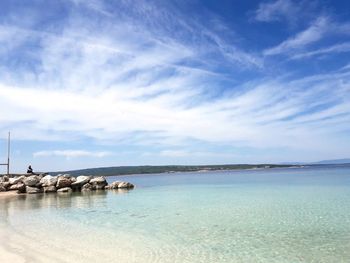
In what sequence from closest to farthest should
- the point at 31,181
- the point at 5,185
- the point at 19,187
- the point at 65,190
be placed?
the point at 19,187 < the point at 5,185 < the point at 31,181 < the point at 65,190

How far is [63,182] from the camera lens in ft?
145

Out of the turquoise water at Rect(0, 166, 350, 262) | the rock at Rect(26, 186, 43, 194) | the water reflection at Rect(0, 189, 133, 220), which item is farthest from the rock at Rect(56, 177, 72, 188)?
the turquoise water at Rect(0, 166, 350, 262)

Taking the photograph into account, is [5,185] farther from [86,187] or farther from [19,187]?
[86,187]

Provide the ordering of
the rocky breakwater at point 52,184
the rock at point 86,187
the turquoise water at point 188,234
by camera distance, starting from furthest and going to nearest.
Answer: the rock at point 86,187 → the rocky breakwater at point 52,184 → the turquoise water at point 188,234

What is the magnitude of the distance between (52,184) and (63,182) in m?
1.30

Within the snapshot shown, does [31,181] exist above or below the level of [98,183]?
above

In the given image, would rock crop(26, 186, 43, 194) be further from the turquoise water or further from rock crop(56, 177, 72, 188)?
the turquoise water

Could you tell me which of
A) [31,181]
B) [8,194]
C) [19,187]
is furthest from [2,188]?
[8,194]

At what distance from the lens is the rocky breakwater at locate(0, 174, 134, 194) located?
41.6 meters

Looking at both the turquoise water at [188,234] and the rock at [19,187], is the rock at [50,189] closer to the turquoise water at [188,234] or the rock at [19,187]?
the rock at [19,187]

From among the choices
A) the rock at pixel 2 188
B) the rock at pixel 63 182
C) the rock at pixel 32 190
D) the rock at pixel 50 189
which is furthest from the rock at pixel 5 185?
the rock at pixel 63 182

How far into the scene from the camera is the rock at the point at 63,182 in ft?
144

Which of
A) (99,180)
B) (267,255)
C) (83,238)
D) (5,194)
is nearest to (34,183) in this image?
(5,194)

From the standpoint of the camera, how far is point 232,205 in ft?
78.1
